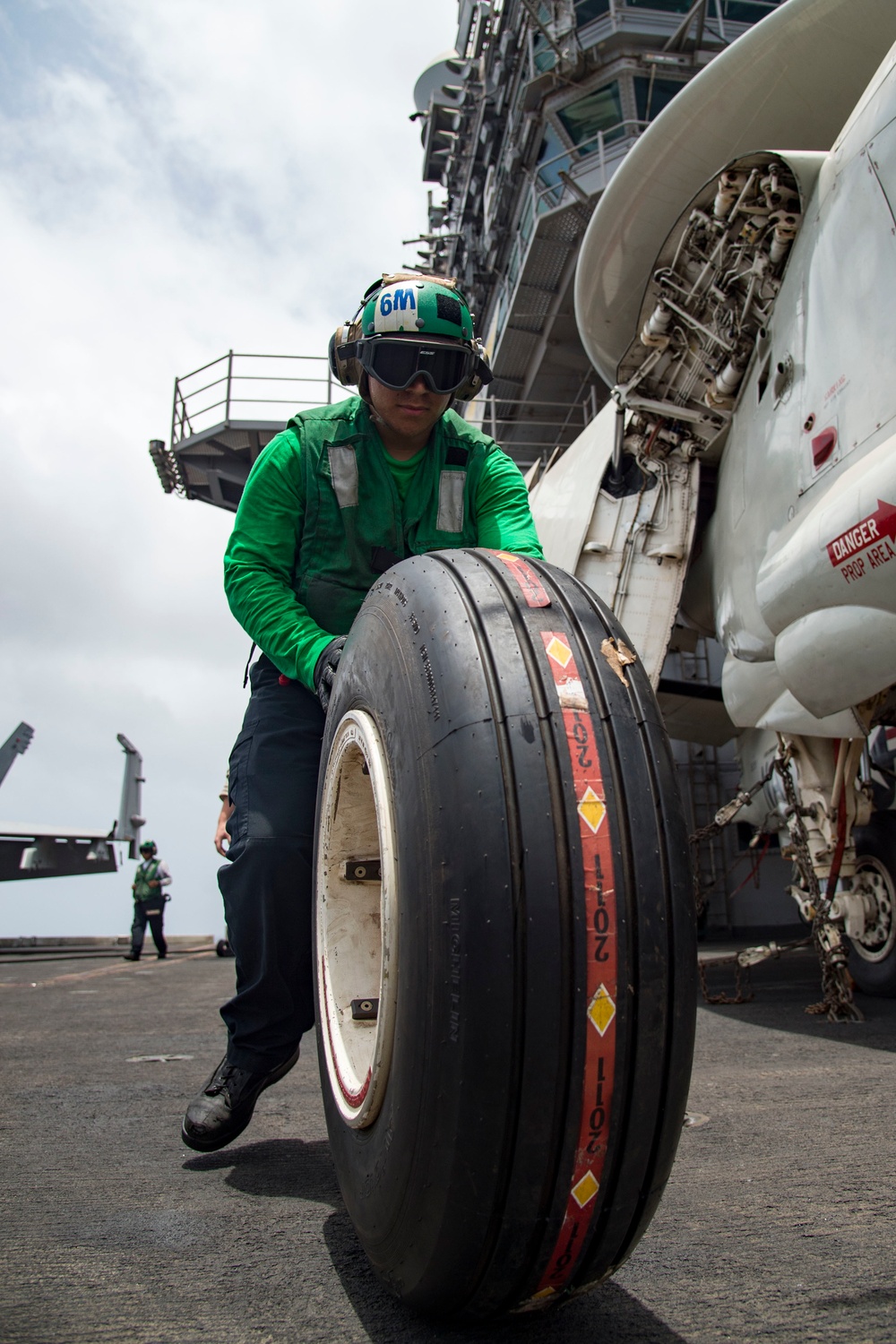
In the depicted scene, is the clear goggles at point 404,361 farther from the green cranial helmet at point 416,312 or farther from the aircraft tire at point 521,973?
the aircraft tire at point 521,973

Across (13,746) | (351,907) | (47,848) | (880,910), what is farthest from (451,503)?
(13,746)

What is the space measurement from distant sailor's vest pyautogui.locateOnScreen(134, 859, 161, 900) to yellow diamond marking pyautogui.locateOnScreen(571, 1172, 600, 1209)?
14.6m

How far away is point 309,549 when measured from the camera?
91.4 inches

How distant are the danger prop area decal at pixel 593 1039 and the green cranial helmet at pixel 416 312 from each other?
4.71 feet

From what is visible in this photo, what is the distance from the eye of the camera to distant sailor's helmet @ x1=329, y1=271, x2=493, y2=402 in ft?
7.27

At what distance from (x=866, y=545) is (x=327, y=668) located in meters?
2.29

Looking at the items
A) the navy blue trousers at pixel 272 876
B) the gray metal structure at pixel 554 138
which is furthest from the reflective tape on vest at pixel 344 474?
the gray metal structure at pixel 554 138

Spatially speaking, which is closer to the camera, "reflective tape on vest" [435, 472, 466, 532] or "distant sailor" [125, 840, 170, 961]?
"reflective tape on vest" [435, 472, 466, 532]

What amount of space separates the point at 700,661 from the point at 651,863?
1552cm

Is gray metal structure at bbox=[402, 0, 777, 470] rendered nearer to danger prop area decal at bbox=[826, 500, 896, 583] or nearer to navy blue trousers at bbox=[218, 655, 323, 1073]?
danger prop area decal at bbox=[826, 500, 896, 583]

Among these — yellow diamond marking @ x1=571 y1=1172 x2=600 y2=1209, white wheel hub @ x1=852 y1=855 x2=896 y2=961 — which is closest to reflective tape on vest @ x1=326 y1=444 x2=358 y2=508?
yellow diamond marking @ x1=571 y1=1172 x2=600 y2=1209

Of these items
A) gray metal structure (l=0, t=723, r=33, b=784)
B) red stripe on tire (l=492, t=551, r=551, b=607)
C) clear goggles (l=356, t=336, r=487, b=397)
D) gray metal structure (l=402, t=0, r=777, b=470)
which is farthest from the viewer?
gray metal structure (l=0, t=723, r=33, b=784)

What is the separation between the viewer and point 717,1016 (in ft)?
16.0

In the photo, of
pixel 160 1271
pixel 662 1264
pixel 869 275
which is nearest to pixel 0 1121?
pixel 160 1271
